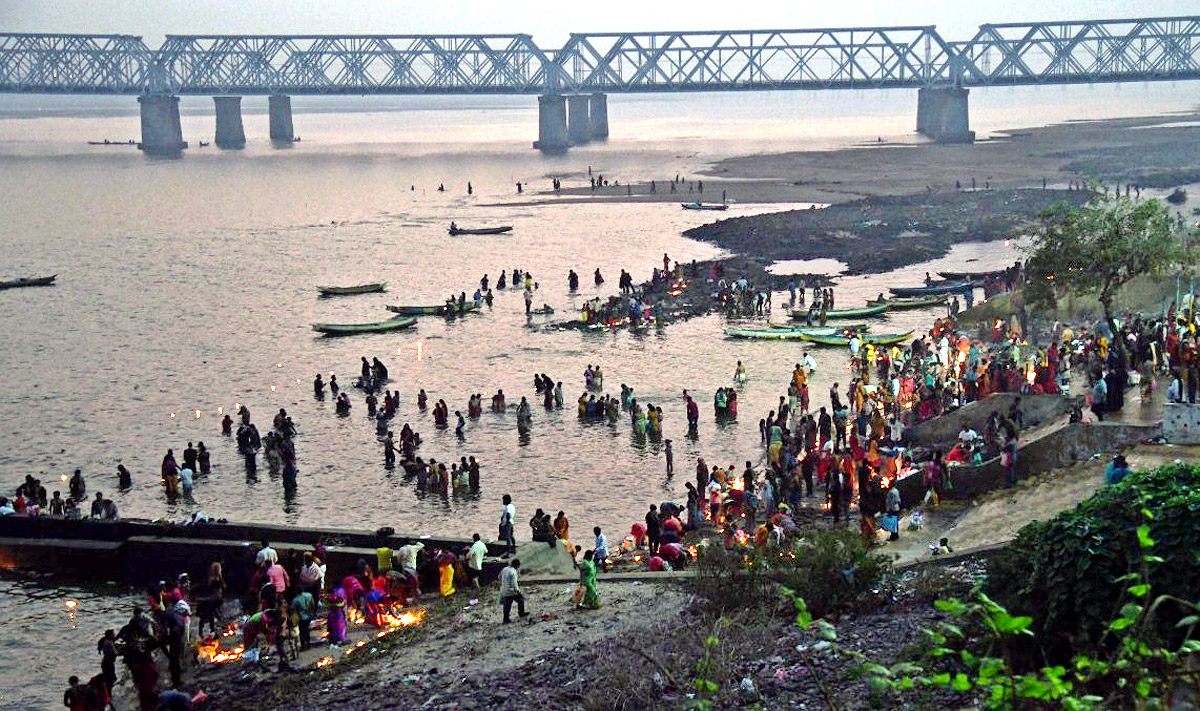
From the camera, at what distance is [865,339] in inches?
1529

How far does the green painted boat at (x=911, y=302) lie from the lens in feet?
144

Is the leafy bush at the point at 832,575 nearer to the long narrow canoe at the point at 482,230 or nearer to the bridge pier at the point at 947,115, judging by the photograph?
the long narrow canoe at the point at 482,230

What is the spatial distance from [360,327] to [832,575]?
32591 millimetres

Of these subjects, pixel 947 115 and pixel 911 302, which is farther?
pixel 947 115

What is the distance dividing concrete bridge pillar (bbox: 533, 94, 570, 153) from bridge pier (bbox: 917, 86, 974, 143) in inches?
1440

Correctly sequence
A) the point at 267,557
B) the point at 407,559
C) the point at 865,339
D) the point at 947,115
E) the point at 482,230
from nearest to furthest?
the point at 267,557
the point at 407,559
the point at 865,339
the point at 482,230
the point at 947,115

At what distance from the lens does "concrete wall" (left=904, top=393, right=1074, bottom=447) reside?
24.8 metres

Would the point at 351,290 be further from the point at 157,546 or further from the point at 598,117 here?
the point at 598,117

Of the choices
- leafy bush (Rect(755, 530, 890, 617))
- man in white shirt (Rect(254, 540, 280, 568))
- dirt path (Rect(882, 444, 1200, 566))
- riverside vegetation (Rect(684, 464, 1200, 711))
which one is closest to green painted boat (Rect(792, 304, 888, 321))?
dirt path (Rect(882, 444, 1200, 566))

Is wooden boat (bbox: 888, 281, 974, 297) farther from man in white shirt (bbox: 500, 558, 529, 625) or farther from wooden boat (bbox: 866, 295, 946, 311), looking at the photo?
man in white shirt (bbox: 500, 558, 529, 625)

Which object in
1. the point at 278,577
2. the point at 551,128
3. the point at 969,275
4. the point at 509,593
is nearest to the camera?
the point at 509,593

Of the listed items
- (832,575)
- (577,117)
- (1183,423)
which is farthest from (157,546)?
(577,117)

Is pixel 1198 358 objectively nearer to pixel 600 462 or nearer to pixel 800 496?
pixel 800 496

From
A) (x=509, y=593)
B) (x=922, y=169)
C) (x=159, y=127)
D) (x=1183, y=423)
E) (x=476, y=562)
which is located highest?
(x=159, y=127)
